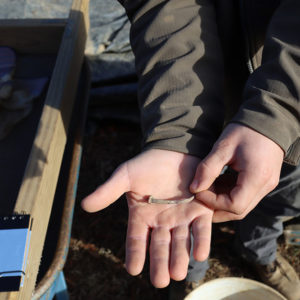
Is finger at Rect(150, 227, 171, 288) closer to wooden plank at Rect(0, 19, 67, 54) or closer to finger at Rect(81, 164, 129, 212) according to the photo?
finger at Rect(81, 164, 129, 212)

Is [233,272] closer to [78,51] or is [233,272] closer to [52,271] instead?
[52,271]

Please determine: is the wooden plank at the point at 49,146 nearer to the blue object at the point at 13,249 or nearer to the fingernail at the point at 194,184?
the blue object at the point at 13,249

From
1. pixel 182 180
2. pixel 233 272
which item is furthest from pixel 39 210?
pixel 233 272

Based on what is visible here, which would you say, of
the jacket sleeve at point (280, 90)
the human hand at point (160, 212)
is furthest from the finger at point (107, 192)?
the jacket sleeve at point (280, 90)

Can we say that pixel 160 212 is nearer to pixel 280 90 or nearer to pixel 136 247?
pixel 136 247

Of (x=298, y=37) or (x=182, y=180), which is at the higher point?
(x=298, y=37)

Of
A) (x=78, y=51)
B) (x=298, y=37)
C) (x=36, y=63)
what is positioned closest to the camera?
(x=298, y=37)

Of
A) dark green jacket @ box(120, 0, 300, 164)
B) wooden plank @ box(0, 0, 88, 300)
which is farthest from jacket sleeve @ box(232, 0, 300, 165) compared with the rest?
wooden plank @ box(0, 0, 88, 300)
